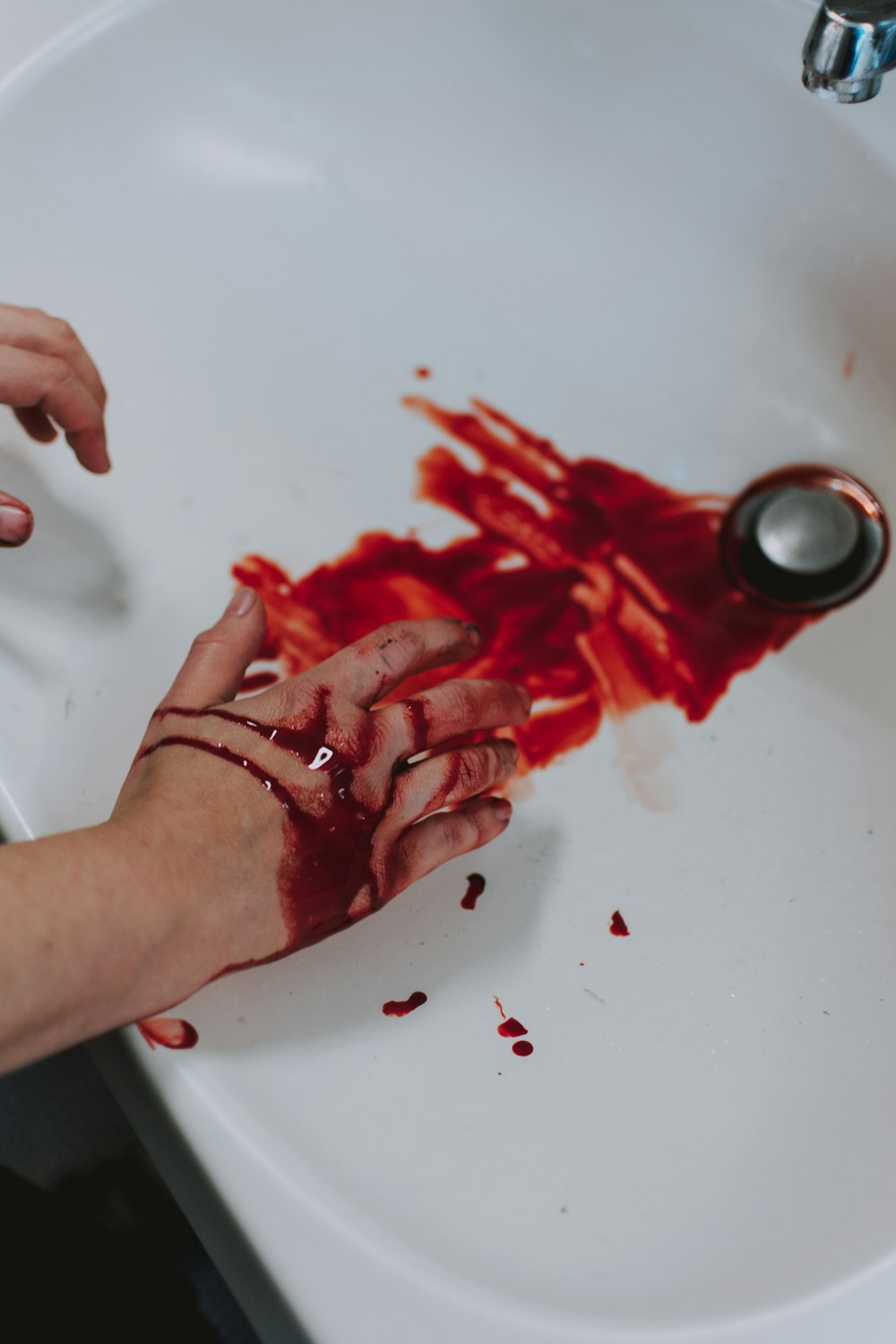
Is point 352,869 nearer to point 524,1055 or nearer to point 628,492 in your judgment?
point 524,1055

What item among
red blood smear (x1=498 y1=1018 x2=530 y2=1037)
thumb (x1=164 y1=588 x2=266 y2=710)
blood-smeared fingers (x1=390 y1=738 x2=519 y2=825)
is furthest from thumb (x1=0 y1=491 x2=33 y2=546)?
red blood smear (x1=498 y1=1018 x2=530 y2=1037)

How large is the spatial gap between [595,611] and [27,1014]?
0.39m

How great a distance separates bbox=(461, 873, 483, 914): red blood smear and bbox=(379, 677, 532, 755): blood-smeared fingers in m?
0.08

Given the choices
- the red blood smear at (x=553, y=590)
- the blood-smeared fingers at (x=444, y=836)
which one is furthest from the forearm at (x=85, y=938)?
the red blood smear at (x=553, y=590)

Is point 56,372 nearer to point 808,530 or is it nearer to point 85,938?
point 85,938

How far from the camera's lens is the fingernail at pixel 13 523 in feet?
1.75

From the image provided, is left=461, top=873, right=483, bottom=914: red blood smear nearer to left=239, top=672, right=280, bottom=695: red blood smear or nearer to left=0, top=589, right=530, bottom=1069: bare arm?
left=0, top=589, right=530, bottom=1069: bare arm

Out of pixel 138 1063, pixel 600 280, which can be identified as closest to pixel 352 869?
pixel 138 1063

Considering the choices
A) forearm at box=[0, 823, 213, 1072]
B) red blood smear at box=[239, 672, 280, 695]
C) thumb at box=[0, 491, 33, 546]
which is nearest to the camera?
forearm at box=[0, 823, 213, 1072]

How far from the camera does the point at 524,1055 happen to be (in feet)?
1.77

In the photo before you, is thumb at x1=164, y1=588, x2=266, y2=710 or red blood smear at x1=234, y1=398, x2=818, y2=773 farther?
red blood smear at x1=234, y1=398, x2=818, y2=773

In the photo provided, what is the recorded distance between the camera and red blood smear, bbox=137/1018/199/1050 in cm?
49

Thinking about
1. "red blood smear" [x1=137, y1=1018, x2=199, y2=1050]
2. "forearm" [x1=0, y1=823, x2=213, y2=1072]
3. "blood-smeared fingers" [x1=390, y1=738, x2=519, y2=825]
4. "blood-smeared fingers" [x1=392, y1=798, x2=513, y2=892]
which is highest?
"blood-smeared fingers" [x1=390, y1=738, x2=519, y2=825]

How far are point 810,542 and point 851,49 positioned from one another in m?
0.28
